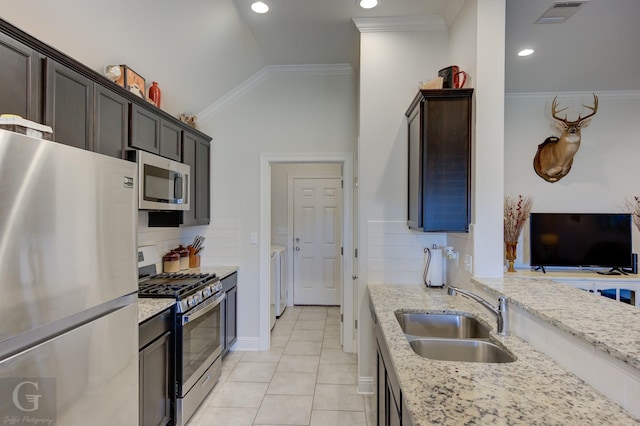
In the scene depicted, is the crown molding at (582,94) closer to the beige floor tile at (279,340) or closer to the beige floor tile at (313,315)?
the beige floor tile at (313,315)

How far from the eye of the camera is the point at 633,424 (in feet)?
2.79

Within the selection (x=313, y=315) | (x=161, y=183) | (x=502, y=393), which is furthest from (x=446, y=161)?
(x=313, y=315)

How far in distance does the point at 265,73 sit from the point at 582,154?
3.60 meters

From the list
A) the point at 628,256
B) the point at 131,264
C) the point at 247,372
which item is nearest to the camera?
the point at 131,264

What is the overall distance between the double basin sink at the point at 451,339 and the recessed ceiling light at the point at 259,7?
7.77ft

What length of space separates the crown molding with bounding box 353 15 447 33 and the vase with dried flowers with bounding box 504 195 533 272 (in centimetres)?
200

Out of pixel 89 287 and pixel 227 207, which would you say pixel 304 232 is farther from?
pixel 89 287

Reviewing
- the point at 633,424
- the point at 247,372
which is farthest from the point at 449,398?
the point at 247,372

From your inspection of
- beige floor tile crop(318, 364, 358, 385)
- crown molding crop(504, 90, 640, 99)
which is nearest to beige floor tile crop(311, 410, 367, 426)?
beige floor tile crop(318, 364, 358, 385)

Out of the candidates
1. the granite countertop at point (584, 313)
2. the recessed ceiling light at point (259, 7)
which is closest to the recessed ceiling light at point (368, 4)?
the recessed ceiling light at point (259, 7)

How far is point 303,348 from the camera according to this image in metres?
3.47

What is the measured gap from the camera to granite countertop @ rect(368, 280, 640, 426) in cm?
88

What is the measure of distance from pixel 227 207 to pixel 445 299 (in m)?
2.33

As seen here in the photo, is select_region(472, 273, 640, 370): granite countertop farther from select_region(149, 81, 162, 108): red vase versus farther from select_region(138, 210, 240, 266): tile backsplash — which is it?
select_region(149, 81, 162, 108): red vase
